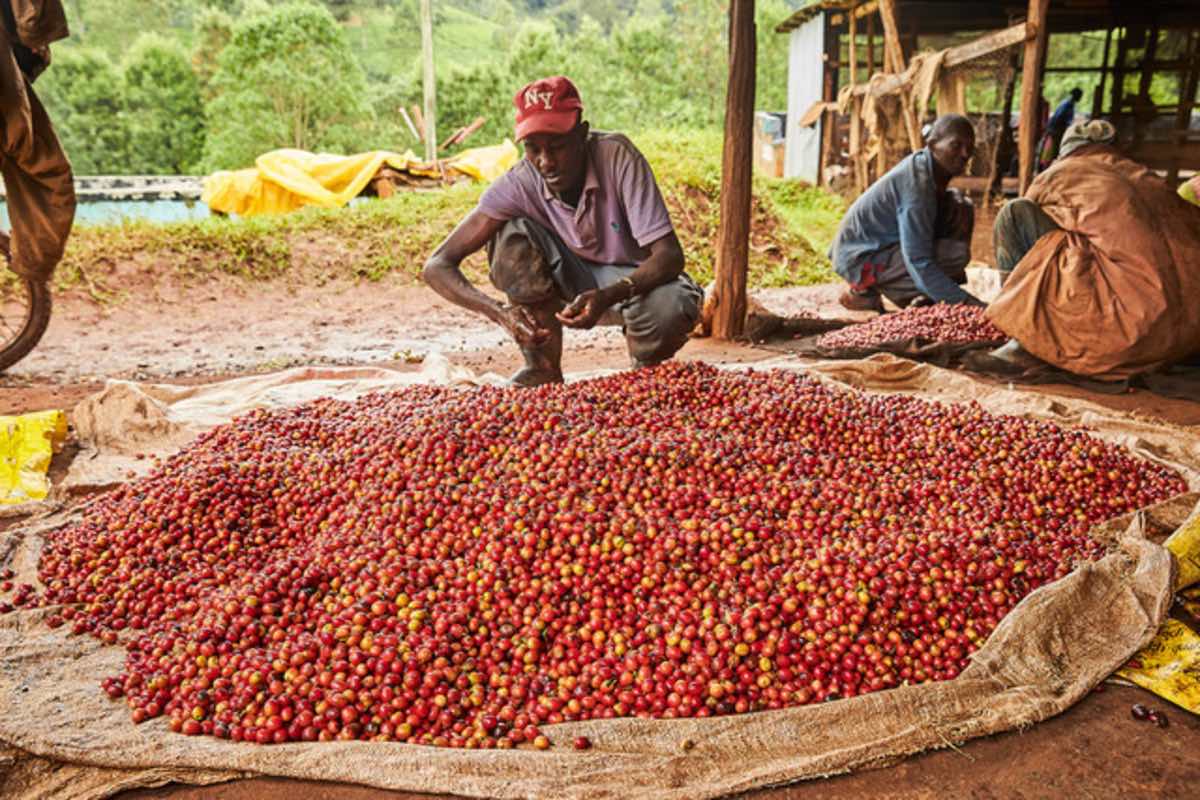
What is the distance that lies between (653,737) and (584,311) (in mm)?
1914

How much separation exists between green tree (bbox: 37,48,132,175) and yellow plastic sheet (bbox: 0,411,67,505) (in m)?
21.1

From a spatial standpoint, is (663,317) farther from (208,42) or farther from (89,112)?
(208,42)

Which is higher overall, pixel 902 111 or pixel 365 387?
pixel 902 111

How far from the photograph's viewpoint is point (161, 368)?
5.20m

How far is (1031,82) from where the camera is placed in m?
6.25

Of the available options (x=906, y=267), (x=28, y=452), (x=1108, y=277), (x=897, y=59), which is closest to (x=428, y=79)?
(x=897, y=59)

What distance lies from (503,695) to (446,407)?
1.33 metres

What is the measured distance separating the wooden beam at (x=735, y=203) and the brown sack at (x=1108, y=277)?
1.72m

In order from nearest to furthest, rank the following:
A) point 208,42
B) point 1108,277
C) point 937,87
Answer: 1. point 1108,277
2. point 937,87
3. point 208,42

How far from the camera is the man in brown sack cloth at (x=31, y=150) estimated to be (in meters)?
3.22

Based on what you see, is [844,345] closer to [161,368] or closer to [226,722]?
[226,722]

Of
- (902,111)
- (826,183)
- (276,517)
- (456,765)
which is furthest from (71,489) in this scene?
(826,183)

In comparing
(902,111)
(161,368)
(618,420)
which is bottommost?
(161,368)

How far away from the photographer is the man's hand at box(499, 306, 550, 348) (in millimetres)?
3516
